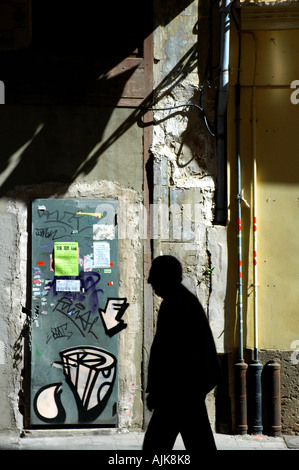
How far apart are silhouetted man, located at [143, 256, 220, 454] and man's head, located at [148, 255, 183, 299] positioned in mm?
105

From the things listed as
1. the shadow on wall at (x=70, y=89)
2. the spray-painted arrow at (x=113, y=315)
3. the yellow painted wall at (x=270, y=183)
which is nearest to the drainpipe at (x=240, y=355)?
the yellow painted wall at (x=270, y=183)

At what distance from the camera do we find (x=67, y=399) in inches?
298

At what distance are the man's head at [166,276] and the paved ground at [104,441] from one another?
2.40 meters

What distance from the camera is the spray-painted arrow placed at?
7.70 metres

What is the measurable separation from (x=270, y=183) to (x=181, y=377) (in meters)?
3.25

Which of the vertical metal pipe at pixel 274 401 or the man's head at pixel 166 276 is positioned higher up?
the man's head at pixel 166 276

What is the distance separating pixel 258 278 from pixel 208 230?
75cm

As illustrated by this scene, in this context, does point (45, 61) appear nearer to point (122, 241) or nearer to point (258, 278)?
point (122, 241)

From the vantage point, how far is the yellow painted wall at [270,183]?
7.86m

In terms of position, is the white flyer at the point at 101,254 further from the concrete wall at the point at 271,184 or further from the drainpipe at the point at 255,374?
the drainpipe at the point at 255,374

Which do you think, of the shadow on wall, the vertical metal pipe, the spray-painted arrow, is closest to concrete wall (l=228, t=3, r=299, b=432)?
the vertical metal pipe
